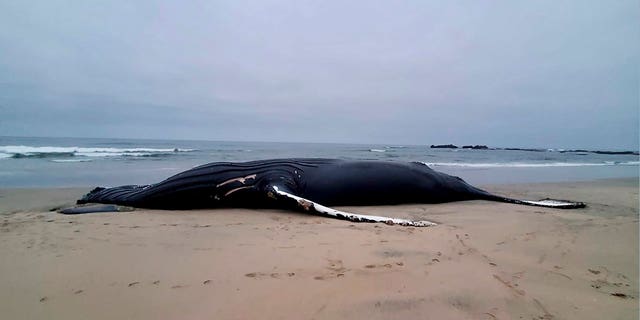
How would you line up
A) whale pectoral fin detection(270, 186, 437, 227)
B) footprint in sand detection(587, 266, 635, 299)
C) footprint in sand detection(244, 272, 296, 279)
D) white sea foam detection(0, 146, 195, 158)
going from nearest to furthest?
footprint in sand detection(587, 266, 635, 299) < footprint in sand detection(244, 272, 296, 279) < whale pectoral fin detection(270, 186, 437, 227) < white sea foam detection(0, 146, 195, 158)

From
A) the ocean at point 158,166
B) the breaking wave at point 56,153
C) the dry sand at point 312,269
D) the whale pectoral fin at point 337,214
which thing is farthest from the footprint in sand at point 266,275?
the breaking wave at point 56,153

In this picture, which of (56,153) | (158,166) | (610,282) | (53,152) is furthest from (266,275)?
(53,152)

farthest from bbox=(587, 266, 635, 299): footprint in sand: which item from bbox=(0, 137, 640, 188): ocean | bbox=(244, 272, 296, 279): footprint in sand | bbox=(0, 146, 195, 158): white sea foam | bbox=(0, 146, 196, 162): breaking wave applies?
bbox=(0, 146, 195, 158): white sea foam

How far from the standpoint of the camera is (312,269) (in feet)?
8.73

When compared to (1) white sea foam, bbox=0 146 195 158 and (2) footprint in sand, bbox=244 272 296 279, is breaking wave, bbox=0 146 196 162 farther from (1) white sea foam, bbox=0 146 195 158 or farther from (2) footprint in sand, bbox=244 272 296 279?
(2) footprint in sand, bbox=244 272 296 279

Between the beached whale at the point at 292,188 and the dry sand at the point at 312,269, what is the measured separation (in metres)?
1.17

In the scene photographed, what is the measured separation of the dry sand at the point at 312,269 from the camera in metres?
2.07

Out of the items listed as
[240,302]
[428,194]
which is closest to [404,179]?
[428,194]

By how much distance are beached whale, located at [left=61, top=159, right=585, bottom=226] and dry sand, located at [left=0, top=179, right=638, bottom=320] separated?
1.17 m

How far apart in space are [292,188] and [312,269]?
3398 mm

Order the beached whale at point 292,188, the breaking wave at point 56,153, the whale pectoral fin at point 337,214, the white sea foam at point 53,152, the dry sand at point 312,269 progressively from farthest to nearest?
the white sea foam at point 53,152 → the breaking wave at point 56,153 → the beached whale at point 292,188 → the whale pectoral fin at point 337,214 → the dry sand at point 312,269

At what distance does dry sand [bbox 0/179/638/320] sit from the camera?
2.07 meters

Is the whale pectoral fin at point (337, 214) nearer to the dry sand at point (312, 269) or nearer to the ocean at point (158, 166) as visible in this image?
the dry sand at point (312, 269)

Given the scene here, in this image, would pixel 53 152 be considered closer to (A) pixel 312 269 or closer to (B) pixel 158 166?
(B) pixel 158 166
